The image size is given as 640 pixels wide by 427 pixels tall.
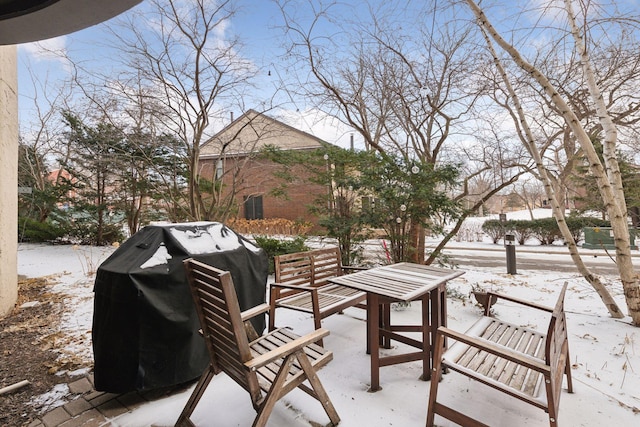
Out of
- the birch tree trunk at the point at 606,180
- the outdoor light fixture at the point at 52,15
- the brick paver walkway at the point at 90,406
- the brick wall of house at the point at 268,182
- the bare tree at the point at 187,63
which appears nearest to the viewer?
the brick paver walkway at the point at 90,406

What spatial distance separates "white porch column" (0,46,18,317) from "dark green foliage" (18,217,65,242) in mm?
8188

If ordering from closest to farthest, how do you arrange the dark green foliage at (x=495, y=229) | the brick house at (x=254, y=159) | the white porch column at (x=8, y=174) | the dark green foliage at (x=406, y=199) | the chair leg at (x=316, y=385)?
the chair leg at (x=316, y=385) < the white porch column at (x=8, y=174) < the dark green foliage at (x=406, y=199) < the brick house at (x=254, y=159) < the dark green foliage at (x=495, y=229)

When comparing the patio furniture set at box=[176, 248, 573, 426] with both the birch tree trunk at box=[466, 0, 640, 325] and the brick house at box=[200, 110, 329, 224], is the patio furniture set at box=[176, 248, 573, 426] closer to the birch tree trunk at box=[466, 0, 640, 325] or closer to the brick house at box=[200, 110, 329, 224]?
the birch tree trunk at box=[466, 0, 640, 325]

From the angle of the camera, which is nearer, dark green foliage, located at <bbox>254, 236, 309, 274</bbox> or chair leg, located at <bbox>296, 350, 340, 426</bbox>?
chair leg, located at <bbox>296, 350, 340, 426</bbox>

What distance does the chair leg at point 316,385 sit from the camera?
6.23 feet

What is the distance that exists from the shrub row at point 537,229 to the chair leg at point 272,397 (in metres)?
14.4

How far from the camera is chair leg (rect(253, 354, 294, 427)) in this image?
5.63 ft

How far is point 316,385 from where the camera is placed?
199 cm

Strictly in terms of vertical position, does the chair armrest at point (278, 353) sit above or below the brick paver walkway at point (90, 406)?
above

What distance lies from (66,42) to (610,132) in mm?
9314

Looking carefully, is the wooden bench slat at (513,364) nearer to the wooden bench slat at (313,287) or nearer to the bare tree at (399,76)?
the wooden bench slat at (313,287)

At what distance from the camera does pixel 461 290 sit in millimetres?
5613

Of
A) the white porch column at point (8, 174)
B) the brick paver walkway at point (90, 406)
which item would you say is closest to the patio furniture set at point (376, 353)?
the brick paver walkway at point (90, 406)

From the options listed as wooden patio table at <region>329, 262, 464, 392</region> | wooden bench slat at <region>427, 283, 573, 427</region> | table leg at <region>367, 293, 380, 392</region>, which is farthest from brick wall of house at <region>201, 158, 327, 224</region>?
wooden bench slat at <region>427, 283, 573, 427</region>
